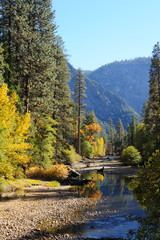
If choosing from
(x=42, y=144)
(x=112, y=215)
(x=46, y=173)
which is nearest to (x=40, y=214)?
(x=112, y=215)

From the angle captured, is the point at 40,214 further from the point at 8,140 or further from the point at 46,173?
the point at 46,173

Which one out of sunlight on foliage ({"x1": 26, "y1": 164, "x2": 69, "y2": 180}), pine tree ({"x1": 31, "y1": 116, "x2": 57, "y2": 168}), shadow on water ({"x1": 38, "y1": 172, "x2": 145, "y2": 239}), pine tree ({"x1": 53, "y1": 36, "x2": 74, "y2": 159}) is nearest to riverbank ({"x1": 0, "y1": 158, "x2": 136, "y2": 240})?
shadow on water ({"x1": 38, "y1": 172, "x2": 145, "y2": 239})

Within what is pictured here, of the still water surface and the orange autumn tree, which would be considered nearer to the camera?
the still water surface

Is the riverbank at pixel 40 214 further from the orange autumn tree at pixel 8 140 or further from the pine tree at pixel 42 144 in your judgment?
the pine tree at pixel 42 144

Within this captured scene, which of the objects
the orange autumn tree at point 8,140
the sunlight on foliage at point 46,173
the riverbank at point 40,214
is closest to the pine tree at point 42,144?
the sunlight on foliage at point 46,173

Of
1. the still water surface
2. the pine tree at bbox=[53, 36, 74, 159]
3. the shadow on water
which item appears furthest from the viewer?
the pine tree at bbox=[53, 36, 74, 159]

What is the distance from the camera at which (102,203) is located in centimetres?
1527

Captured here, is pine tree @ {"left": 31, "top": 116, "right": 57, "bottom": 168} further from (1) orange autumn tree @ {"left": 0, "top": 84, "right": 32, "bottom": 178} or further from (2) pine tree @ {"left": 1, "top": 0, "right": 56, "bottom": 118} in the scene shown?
(1) orange autumn tree @ {"left": 0, "top": 84, "right": 32, "bottom": 178}

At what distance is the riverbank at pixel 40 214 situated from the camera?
891cm

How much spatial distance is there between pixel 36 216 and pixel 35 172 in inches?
483

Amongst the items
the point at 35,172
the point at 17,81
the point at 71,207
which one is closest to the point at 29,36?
the point at 17,81

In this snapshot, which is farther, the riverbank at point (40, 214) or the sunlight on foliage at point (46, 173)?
the sunlight on foliage at point (46, 173)

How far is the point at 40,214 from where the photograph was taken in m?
11.5

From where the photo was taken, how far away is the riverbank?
8.91 m
